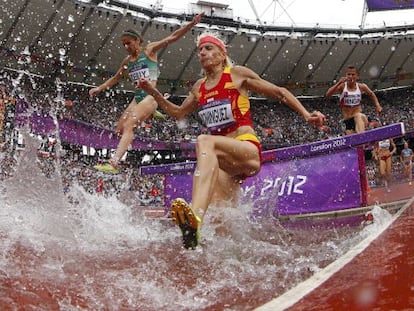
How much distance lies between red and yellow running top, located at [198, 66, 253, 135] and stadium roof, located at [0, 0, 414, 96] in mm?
17475

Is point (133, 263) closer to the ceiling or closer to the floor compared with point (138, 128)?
closer to the floor

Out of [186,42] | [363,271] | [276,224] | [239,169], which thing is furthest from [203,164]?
[186,42]

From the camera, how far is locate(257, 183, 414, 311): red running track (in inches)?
54.4

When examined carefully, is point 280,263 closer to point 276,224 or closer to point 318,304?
point 318,304

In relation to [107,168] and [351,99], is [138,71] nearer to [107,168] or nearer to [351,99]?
[107,168]

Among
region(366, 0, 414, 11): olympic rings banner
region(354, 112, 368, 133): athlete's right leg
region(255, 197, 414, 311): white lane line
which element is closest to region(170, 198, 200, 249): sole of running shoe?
region(255, 197, 414, 311): white lane line

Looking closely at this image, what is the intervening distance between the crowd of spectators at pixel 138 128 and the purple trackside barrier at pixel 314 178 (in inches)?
116

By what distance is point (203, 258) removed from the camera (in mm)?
2805

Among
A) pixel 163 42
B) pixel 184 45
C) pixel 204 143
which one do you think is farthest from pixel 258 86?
pixel 184 45

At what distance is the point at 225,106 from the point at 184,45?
805 inches

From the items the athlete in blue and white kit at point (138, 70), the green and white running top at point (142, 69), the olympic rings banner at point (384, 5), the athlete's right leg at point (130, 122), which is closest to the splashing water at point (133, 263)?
the athlete's right leg at point (130, 122)

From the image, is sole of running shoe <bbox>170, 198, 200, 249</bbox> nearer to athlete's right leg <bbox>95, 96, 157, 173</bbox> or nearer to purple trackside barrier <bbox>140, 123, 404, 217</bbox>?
athlete's right leg <bbox>95, 96, 157, 173</bbox>

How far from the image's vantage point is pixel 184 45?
23.6m

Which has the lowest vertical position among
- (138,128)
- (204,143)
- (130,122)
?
(204,143)
